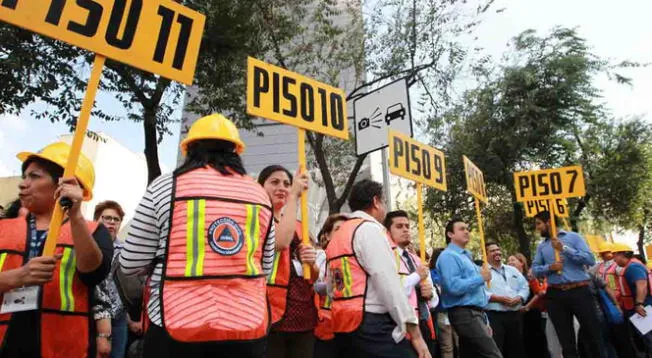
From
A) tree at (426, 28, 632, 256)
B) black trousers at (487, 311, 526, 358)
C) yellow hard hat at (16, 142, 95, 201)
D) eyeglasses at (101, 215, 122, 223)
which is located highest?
tree at (426, 28, 632, 256)

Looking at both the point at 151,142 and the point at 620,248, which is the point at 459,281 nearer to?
the point at 620,248

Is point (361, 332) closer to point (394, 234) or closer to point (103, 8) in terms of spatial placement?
point (394, 234)

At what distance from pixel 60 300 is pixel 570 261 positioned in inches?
256

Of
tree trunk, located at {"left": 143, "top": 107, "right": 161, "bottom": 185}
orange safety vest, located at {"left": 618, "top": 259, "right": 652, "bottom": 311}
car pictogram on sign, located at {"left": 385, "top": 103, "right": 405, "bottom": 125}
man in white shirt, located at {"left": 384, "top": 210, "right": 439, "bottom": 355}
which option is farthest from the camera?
tree trunk, located at {"left": 143, "top": 107, "right": 161, "bottom": 185}

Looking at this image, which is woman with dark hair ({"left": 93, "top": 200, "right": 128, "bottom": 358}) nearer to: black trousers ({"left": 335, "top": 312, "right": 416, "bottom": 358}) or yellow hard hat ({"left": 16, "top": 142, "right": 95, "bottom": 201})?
yellow hard hat ({"left": 16, "top": 142, "right": 95, "bottom": 201})

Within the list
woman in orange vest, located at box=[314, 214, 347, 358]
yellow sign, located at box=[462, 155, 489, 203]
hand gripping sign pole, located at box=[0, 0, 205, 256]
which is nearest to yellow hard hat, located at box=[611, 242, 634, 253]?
yellow sign, located at box=[462, 155, 489, 203]

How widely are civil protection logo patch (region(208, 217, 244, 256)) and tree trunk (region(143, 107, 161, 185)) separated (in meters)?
9.55

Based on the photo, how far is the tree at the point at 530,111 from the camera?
16.7 meters

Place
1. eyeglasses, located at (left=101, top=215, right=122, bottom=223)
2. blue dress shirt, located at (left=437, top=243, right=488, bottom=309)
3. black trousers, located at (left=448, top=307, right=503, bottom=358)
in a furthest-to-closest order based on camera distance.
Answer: blue dress shirt, located at (left=437, top=243, right=488, bottom=309) → black trousers, located at (left=448, top=307, right=503, bottom=358) → eyeglasses, located at (left=101, top=215, right=122, bottom=223)

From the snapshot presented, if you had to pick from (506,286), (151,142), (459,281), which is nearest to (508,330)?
(506,286)

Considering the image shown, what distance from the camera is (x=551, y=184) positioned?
8305 mm

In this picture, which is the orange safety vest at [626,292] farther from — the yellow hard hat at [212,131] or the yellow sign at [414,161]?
the yellow hard hat at [212,131]

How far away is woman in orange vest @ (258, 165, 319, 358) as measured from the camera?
11.6 feet

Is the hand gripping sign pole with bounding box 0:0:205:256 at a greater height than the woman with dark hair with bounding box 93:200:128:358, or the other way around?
the hand gripping sign pole with bounding box 0:0:205:256
